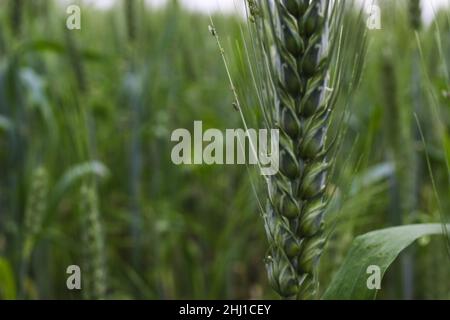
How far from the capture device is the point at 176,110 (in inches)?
92.0

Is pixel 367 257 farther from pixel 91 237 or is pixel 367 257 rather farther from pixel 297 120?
pixel 91 237

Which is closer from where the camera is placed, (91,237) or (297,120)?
(297,120)

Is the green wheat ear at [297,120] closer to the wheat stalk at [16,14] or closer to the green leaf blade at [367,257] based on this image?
the green leaf blade at [367,257]

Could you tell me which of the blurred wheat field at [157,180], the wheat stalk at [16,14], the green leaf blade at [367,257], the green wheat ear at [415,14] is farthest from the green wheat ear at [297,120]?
the wheat stalk at [16,14]

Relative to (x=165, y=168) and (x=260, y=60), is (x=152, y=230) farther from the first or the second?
(x=260, y=60)

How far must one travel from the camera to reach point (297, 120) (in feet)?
2.73

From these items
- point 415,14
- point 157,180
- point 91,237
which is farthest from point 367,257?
point 157,180

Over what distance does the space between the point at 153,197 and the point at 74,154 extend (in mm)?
329

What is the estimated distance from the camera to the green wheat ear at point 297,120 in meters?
0.82

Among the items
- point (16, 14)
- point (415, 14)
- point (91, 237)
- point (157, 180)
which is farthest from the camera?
point (157, 180)

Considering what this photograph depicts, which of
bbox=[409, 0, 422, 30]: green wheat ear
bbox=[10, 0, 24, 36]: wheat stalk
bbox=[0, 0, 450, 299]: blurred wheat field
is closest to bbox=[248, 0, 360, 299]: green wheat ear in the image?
bbox=[0, 0, 450, 299]: blurred wheat field

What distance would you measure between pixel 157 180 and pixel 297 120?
1.23m

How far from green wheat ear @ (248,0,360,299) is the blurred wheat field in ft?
1.57

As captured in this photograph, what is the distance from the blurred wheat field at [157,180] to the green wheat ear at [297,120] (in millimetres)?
479
